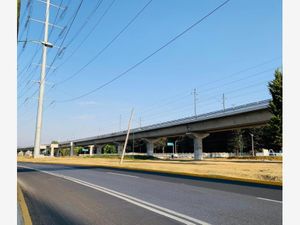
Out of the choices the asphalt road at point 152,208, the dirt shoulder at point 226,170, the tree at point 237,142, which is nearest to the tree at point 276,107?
the dirt shoulder at point 226,170

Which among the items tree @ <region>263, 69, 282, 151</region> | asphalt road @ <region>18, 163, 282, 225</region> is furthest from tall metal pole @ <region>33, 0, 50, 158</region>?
asphalt road @ <region>18, 163, 282, 225</region>

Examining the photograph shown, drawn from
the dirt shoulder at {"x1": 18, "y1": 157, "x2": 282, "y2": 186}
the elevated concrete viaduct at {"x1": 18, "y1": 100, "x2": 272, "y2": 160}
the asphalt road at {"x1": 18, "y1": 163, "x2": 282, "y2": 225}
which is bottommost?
the dirt shoulder at {"x1": 18, "y1": 157, "x2": 282, "y2": 186}

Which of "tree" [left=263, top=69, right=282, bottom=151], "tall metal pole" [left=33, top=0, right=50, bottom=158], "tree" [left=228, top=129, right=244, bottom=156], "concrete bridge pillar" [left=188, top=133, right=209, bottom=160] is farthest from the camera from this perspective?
"tree" [left=228, top=129, right=244, bottom=156]

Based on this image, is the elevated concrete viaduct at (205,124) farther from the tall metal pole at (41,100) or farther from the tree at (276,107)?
the tall metal pole at (41,100)

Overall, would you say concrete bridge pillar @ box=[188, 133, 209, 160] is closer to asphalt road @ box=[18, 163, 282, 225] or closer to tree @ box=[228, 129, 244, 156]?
tree @ box=[228, 129, 244, 156]

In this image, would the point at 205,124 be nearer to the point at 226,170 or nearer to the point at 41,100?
the point at 41,100

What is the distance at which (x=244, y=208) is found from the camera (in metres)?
8.29

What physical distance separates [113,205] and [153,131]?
2726 inches

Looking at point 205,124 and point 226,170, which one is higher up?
point 205,124

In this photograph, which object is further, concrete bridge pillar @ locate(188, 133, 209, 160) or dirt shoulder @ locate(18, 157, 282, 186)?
concrete bridge pillar @ locate(188, 133, 209, 160)

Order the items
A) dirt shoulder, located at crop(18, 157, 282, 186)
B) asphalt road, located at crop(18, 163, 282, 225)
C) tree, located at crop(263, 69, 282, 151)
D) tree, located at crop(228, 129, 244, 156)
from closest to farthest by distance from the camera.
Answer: asphalt road, located at crop(18, 163, 282, 225) → dirt shoulder, located at crop(18, 157, 282, 186) → tree, located at crop(263, 69, 282, 151) → tree, located at crop(228, 129, 244, 156)

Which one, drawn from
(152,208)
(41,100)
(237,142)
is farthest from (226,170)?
(237,142)
